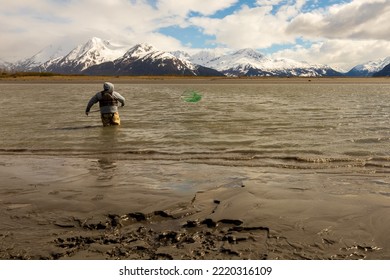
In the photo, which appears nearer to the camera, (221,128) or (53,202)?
(53,202)

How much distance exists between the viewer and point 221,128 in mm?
17672

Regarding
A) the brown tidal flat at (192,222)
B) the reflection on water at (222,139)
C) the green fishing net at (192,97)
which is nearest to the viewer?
the brown tidal flat at (192,222)

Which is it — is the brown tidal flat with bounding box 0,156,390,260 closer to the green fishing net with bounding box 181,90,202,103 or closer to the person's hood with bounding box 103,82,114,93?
the person's hood with bounding box 103,82,114,93

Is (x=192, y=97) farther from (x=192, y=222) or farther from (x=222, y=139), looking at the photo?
(x=192, y=222)

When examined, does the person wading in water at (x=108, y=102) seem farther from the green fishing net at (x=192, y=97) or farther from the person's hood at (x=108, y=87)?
the green fishing net at (x=192, y=97)

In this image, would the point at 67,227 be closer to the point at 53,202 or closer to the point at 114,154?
the point at 53,202

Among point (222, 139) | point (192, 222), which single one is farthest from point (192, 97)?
point (192, 222)

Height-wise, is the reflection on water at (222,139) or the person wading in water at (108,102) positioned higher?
the person wading in water at (108,102)

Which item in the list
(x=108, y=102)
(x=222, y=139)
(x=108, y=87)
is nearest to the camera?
(x=222, y=139)

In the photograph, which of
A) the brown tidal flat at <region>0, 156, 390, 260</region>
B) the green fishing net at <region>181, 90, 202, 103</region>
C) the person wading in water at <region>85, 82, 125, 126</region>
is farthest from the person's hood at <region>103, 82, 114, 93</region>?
the green fishing net at <region>181, 90, 202, 103</region>

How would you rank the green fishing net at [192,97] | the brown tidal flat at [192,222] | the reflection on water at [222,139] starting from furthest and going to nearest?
the green fishing net at [192,97], the reflection on water at [222,139], the brown tidal flat at [192,222]

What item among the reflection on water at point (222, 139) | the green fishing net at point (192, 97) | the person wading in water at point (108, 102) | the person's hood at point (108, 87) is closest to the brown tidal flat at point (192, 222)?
the reflection on water at point (222, 139)
